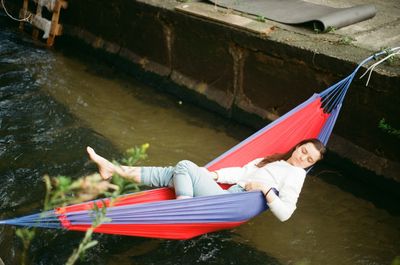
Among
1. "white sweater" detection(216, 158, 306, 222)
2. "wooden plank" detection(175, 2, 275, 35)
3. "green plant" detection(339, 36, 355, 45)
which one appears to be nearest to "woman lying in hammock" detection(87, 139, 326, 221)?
"white sweater" detection(216, 158, 306, 222)

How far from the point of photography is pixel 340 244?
3.15 meters

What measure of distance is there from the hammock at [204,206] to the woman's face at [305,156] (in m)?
0.22

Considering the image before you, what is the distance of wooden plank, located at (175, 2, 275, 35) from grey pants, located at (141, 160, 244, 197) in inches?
66.9

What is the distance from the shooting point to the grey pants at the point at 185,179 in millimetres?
2812

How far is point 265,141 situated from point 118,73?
2.80 metres

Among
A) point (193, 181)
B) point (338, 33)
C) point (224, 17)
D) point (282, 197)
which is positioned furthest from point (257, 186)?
point (224, 17)

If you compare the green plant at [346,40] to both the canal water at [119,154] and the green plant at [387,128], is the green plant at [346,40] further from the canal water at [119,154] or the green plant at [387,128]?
the canal water at [119,154]

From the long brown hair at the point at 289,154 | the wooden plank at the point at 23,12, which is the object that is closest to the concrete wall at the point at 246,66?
the long brown hair at the point at 289,154

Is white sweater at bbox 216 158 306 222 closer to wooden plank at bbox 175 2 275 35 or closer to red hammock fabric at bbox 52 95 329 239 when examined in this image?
red hammock fabric at bbox 52 95 329 239

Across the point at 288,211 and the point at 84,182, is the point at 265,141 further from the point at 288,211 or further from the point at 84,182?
the point at 84,182

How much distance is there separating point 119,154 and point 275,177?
1.51 meters

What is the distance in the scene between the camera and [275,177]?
10.1ft

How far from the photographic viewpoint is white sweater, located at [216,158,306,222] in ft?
9.48

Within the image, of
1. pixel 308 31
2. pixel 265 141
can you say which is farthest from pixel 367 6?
pixel 265 141
